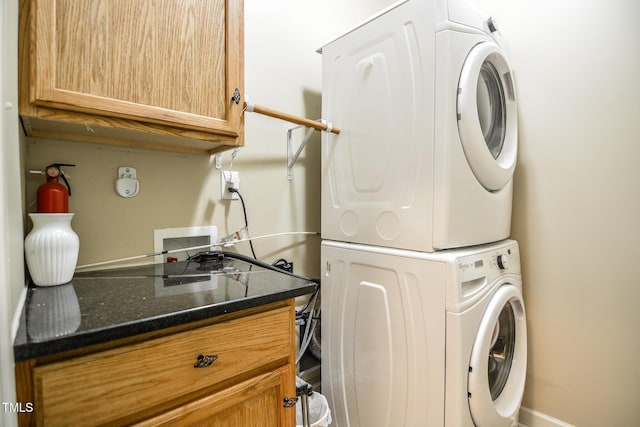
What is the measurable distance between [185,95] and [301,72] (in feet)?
2.78

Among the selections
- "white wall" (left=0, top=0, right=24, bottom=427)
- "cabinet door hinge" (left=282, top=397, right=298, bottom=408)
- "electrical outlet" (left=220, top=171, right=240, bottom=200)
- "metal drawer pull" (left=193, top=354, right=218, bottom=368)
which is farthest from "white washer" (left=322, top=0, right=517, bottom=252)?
"white wall" (left=0, top=0, right=24, bottom=427)

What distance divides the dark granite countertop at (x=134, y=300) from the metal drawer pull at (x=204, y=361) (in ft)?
0.34

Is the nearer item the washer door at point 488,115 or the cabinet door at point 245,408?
the cabinet door at point 245,408

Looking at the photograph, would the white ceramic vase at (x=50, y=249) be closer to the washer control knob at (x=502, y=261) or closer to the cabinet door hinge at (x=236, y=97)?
the cabinet door hinge at (x=236, y=97)

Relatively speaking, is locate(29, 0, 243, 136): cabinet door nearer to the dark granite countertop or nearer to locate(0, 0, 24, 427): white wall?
locate(0, 0, 24, 427): white wall

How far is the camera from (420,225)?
3.53 ft

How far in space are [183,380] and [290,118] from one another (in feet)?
3.21

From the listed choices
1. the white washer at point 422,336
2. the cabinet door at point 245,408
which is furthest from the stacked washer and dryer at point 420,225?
the cabinet door at point 245,408

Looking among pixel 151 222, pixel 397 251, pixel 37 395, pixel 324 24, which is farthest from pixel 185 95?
pixel 324 24

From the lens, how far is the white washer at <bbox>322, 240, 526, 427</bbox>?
983 mm

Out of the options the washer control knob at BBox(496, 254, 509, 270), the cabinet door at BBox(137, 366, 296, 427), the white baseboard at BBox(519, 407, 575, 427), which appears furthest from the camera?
the white baseboard at BBox(519, 407, 575, 427)

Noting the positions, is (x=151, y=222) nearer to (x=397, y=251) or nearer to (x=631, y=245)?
(x=397, y=251)

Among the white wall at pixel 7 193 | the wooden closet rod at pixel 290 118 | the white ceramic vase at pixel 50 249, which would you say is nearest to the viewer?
the white wall at pixel 7 193

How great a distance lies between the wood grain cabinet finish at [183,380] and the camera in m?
0.53
